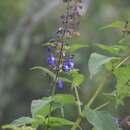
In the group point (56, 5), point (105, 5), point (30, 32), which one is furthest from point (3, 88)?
point (105, 5)

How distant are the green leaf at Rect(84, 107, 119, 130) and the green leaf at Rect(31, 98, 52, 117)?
141 millimetres

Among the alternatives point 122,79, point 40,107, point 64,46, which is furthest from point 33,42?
point 40,107

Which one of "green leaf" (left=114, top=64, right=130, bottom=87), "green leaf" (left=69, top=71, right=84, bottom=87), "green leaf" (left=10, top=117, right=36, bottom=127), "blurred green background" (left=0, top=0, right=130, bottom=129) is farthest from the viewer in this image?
"blurred green background" (left=0, top=0, right=130, bottom=129)

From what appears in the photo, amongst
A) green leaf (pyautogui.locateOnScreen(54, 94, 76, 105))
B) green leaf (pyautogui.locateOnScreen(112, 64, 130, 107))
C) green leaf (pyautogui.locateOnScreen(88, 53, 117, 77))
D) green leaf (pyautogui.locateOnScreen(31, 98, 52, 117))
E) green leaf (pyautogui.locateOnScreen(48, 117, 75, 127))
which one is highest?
green leaf (pyautogui.locateOnScreen(88, 53, 117, 77))

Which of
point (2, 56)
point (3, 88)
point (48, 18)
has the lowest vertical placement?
point (3, 88)

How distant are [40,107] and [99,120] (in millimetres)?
204

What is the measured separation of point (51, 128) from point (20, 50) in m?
11.4

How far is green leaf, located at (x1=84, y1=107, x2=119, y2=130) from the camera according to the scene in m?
1.69

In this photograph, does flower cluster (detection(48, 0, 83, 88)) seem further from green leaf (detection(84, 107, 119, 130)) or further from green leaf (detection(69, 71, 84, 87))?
green leaf (detection(84, 107, 119, 130))

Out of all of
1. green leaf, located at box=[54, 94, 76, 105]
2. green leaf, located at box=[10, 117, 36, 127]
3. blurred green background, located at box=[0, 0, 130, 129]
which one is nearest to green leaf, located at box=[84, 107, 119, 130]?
green leaf, located at box=[54, 94, 76, 105]

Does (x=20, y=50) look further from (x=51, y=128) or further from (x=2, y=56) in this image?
(x=51, y=128)

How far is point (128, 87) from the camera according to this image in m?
1.88

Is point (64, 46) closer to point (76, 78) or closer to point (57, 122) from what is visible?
point (76, 78)

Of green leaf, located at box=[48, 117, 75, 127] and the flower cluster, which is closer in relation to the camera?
green leaf, located at box=[48, 117, 75, 127]
